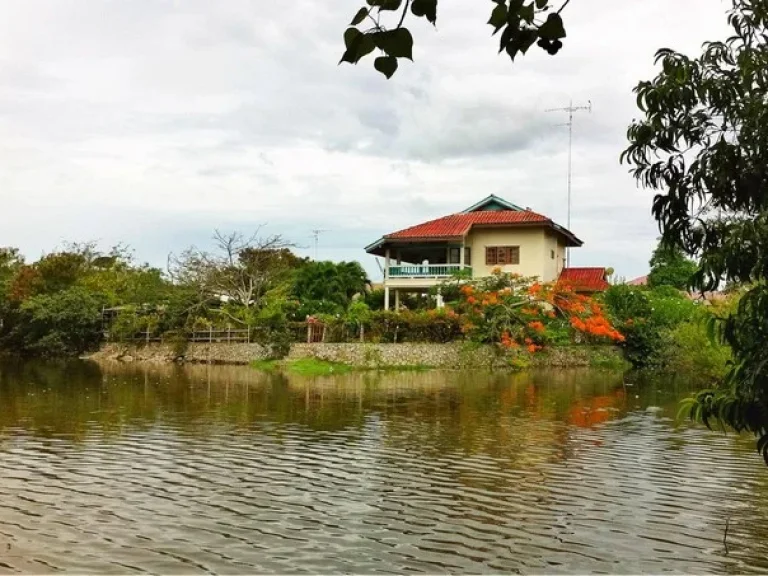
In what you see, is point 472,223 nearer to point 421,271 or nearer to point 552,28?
point 421,271

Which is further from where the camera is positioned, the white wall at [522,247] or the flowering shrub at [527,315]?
the white wall at [522,247]

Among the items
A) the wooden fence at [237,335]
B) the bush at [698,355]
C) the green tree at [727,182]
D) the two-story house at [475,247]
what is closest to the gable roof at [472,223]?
the two-story house at [475,247]

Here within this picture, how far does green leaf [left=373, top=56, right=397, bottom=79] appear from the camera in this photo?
2590mm

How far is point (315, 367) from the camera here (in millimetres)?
28953

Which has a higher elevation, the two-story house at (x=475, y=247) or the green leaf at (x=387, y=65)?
the two-story house at (x=475, y=247)

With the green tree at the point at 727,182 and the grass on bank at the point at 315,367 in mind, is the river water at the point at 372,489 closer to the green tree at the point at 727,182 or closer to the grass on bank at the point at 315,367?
the green tree at the point at 727,182

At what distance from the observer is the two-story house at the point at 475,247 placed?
3462 centimetres

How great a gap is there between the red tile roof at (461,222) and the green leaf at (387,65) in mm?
31478

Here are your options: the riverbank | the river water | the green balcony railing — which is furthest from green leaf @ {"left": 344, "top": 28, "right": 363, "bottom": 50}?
the green balcony railing

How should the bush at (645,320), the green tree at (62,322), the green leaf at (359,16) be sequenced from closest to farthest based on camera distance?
the green leaf at (359,16) → the bush at (645,320) → the green tree at (62,322)

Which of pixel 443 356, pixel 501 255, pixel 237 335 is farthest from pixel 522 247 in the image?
pixel 237 335

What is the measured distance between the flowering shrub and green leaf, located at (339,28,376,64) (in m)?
26.9

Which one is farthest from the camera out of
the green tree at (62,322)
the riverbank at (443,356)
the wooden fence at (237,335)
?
the green tree at (62,322)

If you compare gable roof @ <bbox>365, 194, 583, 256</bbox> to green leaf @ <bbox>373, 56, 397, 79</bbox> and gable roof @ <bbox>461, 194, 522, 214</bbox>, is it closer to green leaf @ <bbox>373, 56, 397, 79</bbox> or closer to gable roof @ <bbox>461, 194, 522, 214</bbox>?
gable roof @ <bbox>461, 194, 522, 214</bbox>
